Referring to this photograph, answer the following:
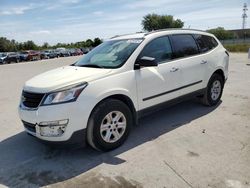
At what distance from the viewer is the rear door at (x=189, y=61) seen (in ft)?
17.1

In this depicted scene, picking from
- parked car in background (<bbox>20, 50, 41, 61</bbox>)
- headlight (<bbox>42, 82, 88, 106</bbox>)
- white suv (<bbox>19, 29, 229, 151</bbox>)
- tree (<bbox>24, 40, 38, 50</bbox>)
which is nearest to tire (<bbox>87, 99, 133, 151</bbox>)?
white suv (<bbox>19, 29, 229, 151</bbox>)

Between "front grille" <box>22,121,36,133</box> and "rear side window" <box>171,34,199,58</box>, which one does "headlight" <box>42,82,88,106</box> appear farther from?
"rear side window" <box>171,34,199,58</box>

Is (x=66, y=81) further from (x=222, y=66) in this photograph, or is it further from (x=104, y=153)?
(x=222, y=66)

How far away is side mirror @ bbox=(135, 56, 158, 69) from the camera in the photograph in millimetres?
4344

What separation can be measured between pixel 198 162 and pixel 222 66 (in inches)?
128

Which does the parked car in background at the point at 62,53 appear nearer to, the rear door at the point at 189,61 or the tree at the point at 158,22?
the tree at the point at 158,22

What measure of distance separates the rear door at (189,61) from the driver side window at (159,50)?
17 centimetres

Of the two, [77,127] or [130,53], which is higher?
[130,53]

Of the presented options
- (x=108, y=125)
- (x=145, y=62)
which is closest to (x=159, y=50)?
(x=145, y=62)

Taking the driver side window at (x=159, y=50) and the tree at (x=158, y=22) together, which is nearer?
the driver side window at (x=159, y=50)

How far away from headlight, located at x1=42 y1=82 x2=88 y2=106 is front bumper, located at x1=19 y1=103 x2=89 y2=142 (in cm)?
7

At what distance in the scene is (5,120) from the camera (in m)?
6.16

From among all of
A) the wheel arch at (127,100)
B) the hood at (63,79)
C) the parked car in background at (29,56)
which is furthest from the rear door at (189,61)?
the parked car in background at (29,56)

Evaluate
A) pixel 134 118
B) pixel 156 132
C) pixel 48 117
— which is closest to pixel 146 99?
pixel 134 118
